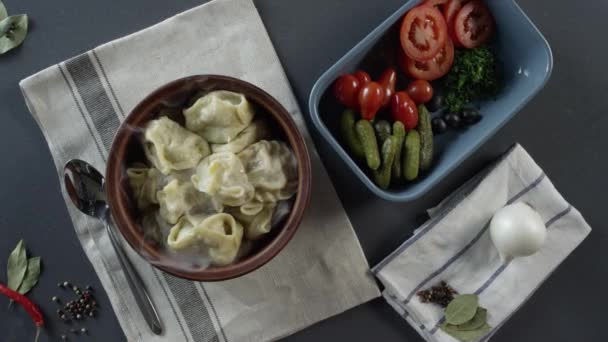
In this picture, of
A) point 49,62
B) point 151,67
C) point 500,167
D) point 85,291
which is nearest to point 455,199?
point 500,167

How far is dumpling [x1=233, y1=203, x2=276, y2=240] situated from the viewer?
131 centimetres

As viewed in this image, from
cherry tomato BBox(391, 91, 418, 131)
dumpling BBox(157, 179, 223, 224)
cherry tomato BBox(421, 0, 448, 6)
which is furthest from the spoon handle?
cherry tomato BBox(421, 0, 448, 6)

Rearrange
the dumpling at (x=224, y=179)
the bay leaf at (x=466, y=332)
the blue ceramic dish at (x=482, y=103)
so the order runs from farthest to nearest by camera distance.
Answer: the bay leaf at (x=466, y=332), the blue ceramic dish at (x=482, y=103), the dumpling at (x=224, y=179)

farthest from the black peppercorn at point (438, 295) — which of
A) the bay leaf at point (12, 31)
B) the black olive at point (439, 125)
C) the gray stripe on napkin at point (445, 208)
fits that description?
the bay leaf at point (12, 31)

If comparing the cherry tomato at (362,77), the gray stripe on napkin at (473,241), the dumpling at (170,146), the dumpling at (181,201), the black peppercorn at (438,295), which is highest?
the dumpling at (170,146)

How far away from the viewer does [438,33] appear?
1.49 meters

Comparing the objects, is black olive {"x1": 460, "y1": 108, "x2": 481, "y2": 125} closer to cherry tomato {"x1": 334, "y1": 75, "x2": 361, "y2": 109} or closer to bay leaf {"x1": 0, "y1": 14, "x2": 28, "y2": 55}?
cherry tomato {"x1": 334, "y1": 75, "x2": 361, "y2": 109}

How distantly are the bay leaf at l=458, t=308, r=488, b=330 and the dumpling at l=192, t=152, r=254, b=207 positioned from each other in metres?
0.67

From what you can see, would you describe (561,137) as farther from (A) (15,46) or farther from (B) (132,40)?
(A) (15,46)

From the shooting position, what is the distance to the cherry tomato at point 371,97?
1433 mm

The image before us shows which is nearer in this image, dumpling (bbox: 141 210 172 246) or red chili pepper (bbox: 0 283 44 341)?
dumpling (bbox: 141 210 172 246)

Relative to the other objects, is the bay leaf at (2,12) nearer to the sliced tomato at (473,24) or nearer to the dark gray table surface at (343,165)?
the dark gray table surface at (343,165)

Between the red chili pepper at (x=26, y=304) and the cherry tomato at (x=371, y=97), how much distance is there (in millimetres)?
985

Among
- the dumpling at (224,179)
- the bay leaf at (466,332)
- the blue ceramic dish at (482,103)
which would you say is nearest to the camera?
the dumpling at (224,179)
